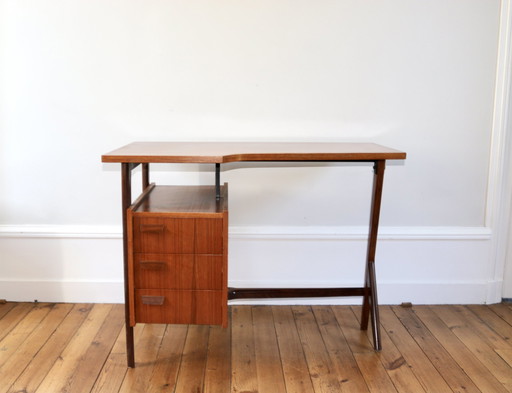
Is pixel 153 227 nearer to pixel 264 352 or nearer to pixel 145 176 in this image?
pixel 145 176

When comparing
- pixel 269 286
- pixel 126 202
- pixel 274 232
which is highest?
pixel 126 202

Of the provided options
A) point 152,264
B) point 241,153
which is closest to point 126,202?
point 152,264

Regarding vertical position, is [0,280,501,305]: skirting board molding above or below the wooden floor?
above

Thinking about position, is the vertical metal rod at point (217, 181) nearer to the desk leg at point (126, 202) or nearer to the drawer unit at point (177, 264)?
the drawer unit at point (177, 264)

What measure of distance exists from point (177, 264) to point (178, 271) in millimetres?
27

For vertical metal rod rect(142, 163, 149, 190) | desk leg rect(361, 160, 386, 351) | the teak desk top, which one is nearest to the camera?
the teak desk top

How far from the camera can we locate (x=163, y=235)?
6.51 ft

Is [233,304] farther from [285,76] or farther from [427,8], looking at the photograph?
[427,8]

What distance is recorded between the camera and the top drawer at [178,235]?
197cm

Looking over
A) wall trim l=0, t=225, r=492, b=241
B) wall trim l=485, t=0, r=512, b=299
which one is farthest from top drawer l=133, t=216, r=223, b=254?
wall trim l=485, t=0, r=512, b=299

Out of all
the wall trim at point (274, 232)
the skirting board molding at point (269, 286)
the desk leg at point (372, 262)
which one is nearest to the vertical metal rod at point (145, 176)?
the wall trim at point (274, 232)

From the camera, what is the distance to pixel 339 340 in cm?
238

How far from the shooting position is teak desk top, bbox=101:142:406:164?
6.24 ft

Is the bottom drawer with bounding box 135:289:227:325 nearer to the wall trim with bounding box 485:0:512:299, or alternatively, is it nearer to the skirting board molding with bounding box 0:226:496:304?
the skirting board molding with bounding box 0:226:496:304
